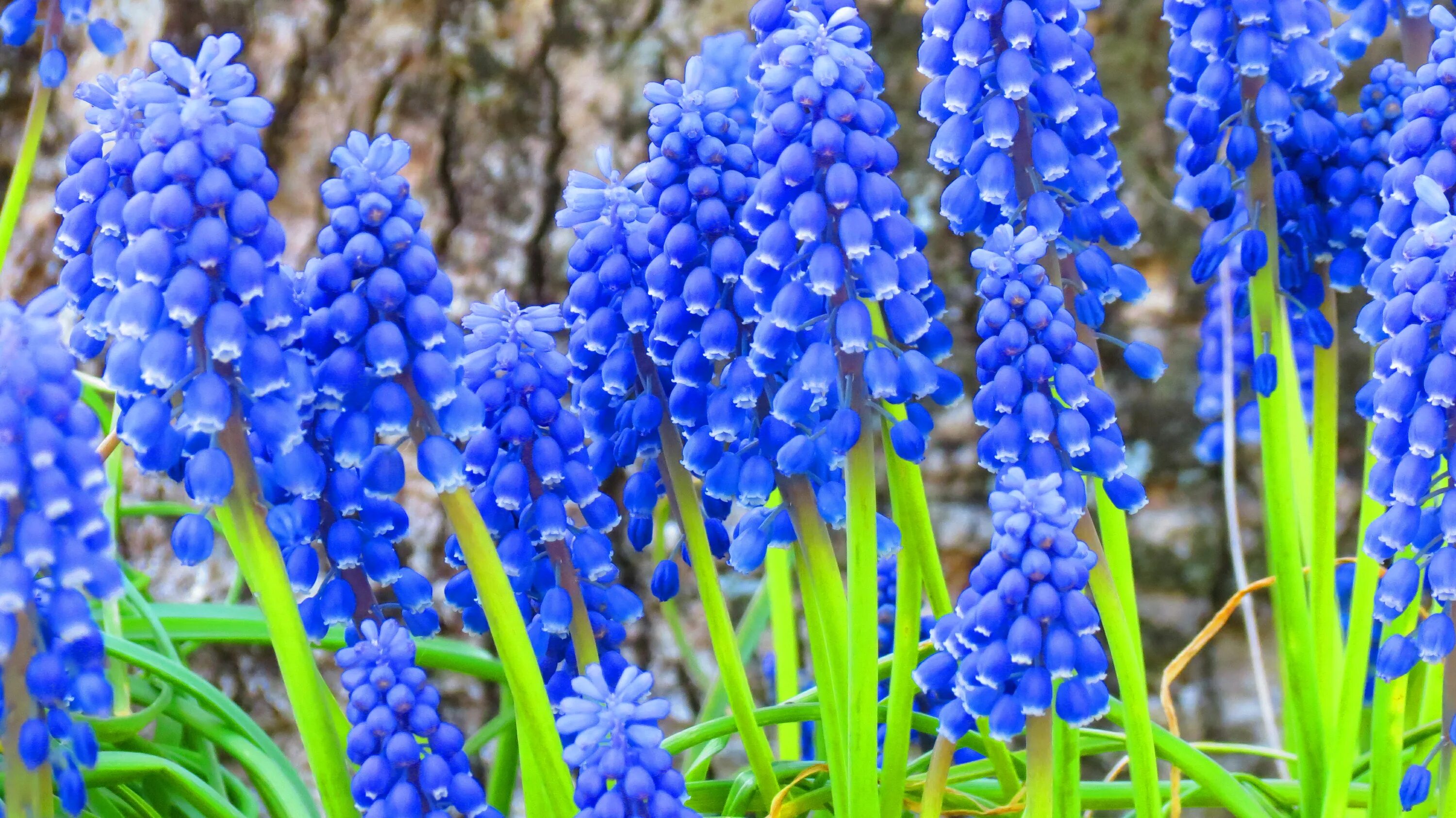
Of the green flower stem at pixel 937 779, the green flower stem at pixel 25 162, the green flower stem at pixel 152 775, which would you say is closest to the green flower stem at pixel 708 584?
the green flower stem at pixel 937 779

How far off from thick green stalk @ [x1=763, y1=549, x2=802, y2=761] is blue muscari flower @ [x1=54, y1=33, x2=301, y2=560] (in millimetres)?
946

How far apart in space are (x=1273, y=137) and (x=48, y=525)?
1592 millimetres

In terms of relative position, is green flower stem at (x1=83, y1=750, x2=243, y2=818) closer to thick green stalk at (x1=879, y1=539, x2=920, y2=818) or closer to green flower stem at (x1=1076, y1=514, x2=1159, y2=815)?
thick green stalk at (x1=879, y1=539, x2=920, y2=818)

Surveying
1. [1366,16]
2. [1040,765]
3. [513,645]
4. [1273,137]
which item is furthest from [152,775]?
[1366,16]

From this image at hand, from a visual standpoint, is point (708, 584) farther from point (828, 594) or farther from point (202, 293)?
point (202, 293)

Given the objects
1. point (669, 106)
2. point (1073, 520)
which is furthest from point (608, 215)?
point (1073, 520)

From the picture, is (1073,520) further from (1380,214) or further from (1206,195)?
(1206,195)

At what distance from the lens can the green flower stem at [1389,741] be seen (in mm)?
1542

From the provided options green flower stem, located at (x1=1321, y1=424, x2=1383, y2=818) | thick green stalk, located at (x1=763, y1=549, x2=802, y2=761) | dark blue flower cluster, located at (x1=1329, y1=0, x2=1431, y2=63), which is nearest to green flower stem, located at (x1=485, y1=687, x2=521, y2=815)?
thick green stalk, located at (x1=763, y1=549, x2=802, y2=761)

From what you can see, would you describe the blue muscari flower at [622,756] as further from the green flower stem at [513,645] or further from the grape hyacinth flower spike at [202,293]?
the grape hyacinth flower spike at [202,293]

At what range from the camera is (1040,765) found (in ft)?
4.35

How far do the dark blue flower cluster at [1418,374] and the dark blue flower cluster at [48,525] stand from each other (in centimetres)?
126

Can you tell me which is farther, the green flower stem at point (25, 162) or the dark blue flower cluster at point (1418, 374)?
the green flower stem at point (25, 162)

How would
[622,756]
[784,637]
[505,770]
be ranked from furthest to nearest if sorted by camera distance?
[784,637] → [505,770] → [622,756]
